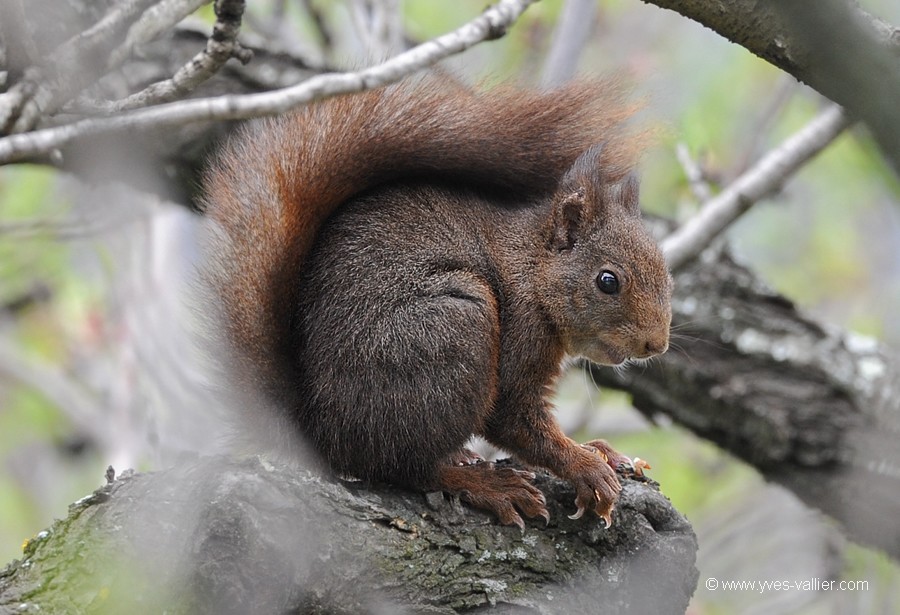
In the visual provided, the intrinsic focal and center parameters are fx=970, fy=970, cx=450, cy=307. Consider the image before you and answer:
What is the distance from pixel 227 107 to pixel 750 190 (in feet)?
8.86

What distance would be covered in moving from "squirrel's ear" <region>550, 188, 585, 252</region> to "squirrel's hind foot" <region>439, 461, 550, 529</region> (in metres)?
0.71

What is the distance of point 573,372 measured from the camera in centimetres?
486

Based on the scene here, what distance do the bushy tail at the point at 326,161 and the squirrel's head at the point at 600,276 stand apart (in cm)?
15

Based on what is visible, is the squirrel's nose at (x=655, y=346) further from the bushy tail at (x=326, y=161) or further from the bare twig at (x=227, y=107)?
the bare twig at (x=227, y=107)

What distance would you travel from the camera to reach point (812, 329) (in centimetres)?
421

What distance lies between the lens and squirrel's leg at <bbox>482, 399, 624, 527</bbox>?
2344mm

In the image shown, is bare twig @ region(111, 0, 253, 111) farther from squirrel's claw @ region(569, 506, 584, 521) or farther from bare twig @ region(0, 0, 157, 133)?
squirrel's claw @ region(569, 506, 584, 521)

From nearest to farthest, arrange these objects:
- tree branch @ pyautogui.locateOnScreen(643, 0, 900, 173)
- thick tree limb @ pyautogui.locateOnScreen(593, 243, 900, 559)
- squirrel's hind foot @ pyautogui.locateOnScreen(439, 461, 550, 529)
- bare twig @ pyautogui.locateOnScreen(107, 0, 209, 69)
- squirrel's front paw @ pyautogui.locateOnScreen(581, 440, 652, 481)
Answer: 1. tree branch @ pyautogui.locateOnScreen(643, 0, 900, 173)
2. bare twig @ pyautogui.locateOnScreen(107, 0, 209, 69)
3. squirrel's hind foot @ pyautogui.locateOnScreen(439, 461, 550, 529)
4. squirrel's front paw @ pyautogui.locateOnScreen(581, 440, 652, 481)
5. thick tree limb @ pyautogui.locateOnScreen(593, 243, 900, 559)

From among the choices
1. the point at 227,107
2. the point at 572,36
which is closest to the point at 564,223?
the point at 227,107

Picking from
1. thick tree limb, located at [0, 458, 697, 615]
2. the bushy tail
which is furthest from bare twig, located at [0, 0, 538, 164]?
thick tree limb, located at [0, 458, 697, 615]

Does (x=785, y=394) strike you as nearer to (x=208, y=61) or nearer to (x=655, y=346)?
(x=655, y=346)

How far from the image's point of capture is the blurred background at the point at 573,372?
4.13 m

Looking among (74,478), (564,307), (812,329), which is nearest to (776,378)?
(812,329)

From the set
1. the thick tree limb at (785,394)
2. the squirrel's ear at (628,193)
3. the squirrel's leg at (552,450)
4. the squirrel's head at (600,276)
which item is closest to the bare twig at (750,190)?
the thick tree limb at (785,394)
